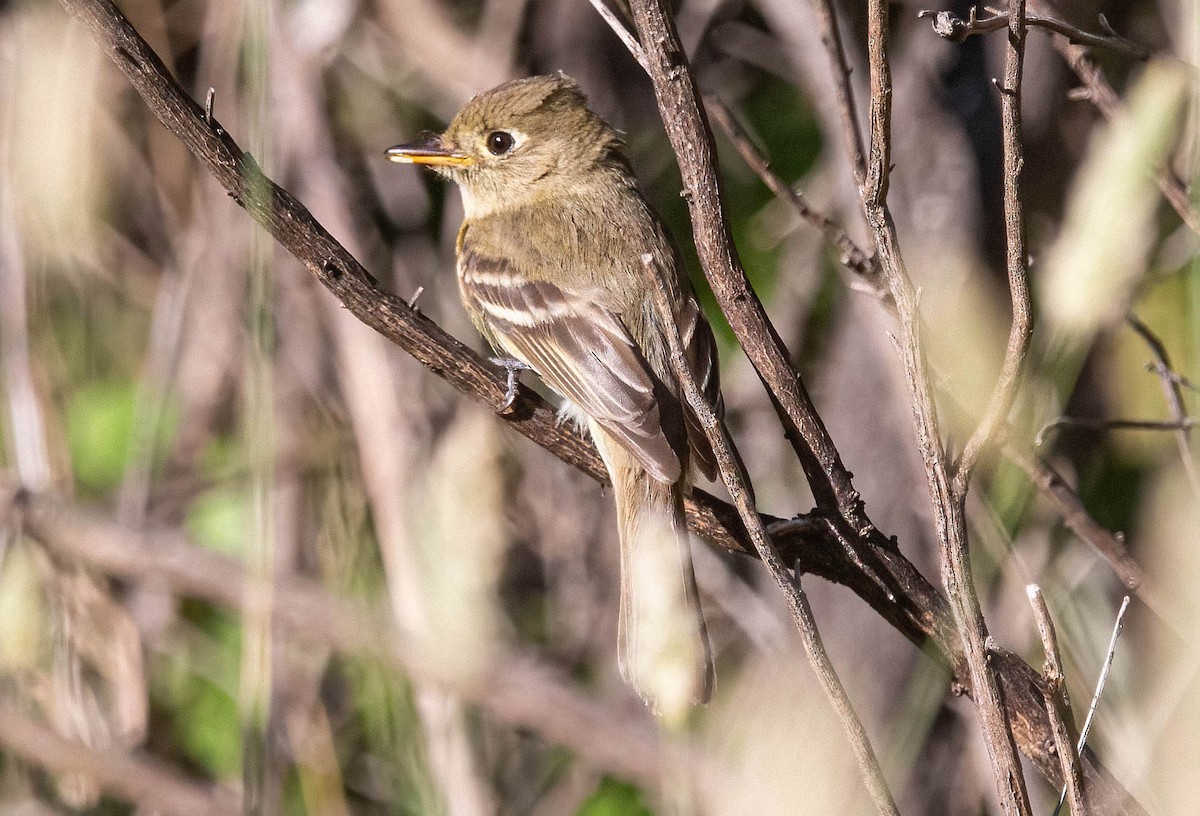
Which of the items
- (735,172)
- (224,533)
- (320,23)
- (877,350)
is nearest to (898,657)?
(877,350)

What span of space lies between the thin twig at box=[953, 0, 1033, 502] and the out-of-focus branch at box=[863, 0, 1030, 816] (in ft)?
0.11

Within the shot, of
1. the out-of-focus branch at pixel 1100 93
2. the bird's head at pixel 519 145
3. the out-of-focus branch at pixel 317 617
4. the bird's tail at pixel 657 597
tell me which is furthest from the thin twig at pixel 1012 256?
the out-of-focus branch at pixel 317 617

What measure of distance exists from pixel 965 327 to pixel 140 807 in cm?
284

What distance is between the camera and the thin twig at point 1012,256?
59.4 inches

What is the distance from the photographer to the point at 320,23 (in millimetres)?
4320

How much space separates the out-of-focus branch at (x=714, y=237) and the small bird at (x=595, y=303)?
0.32m

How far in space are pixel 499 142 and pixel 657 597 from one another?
187cm

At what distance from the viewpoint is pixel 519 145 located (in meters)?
3.43

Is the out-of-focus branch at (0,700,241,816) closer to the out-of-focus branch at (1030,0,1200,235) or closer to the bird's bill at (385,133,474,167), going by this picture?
the bird's bill at (385,133,474,167)

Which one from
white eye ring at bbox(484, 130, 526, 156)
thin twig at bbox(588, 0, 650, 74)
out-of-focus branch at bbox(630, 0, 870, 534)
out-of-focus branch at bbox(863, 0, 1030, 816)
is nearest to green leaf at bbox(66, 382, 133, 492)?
white eye ring at bbox(484, 130, 526, 156)

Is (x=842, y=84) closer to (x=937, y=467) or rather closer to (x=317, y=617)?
(x=937, y=467)

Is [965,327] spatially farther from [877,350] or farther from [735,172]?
[735,172]

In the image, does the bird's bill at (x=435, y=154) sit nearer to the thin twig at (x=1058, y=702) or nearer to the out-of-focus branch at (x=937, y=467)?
the out-of-focus branch at (x=937, y=467)

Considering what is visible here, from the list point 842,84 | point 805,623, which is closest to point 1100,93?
point 842,84
